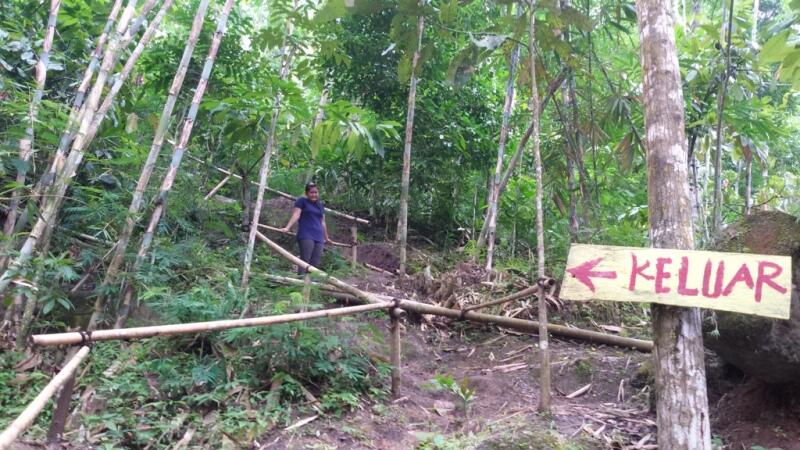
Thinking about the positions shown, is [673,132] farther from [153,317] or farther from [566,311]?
[153,317]

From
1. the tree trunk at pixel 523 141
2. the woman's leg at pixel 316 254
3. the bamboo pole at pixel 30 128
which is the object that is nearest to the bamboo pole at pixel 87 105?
the bamboo pole at pixel 30 128

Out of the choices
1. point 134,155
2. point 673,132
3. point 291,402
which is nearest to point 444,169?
point 134,155

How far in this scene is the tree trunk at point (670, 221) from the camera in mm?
2242

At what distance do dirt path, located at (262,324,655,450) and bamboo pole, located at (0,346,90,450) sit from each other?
1.65 m

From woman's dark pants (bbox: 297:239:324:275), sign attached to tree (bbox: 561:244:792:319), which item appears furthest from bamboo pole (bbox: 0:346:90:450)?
woman's dark pants (bbox: 297:239:324:275)

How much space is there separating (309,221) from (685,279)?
16.9 feet

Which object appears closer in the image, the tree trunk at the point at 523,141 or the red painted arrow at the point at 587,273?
the red painted arrow at the point at 587,273

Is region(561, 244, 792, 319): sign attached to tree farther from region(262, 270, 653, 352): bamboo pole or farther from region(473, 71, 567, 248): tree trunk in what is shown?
region(473, 71, 567, 248): tree trunk

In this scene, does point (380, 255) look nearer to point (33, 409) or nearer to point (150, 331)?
point (150, 331)

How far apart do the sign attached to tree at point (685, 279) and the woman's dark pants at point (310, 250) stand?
4648 millimetres

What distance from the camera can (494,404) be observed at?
434 centimetres

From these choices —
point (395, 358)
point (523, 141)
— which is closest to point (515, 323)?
point (395, 358)

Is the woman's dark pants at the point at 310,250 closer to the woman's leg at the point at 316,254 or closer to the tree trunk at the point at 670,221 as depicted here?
the woman's leg at the point at 316,254

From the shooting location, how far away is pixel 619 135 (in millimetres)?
7621
